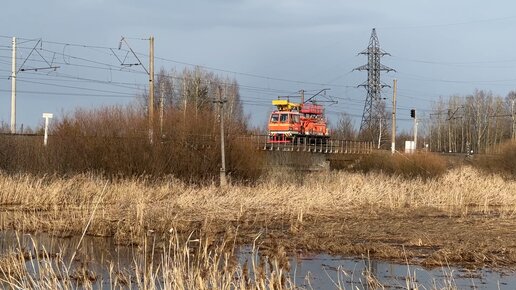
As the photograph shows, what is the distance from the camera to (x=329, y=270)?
11.1m

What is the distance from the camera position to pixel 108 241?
45.8ft

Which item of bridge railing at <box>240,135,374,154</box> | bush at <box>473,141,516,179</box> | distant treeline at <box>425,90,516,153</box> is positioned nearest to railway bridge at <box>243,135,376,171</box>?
bridge railing at <box>240,135,374,154</box>

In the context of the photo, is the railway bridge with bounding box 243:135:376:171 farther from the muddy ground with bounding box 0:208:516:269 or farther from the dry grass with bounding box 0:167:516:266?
the muddy ground with bounding box 0:208:516:269

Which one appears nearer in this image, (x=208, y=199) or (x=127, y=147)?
(x=208, y=199)

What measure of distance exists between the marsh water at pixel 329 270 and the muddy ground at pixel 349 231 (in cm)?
42

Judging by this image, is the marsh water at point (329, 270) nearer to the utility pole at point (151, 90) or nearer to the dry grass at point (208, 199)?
the dry grass at point (208, 199)

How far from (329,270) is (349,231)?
4.91 m

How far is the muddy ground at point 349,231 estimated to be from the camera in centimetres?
1228

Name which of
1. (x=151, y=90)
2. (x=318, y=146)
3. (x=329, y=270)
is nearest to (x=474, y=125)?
(x=318, y=146)

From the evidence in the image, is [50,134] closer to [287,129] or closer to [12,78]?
[12,78]

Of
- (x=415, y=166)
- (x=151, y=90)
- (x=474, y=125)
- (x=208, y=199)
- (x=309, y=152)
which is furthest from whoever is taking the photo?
(x=474, y=125)

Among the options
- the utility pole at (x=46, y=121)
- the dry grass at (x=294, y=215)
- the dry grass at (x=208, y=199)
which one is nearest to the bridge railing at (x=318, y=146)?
the dry grass at (x=208, y=199)

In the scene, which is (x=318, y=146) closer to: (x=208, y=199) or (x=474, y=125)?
(x=208, y=199)

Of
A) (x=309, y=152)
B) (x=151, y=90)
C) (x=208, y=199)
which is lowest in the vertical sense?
(x=208, y=199)
